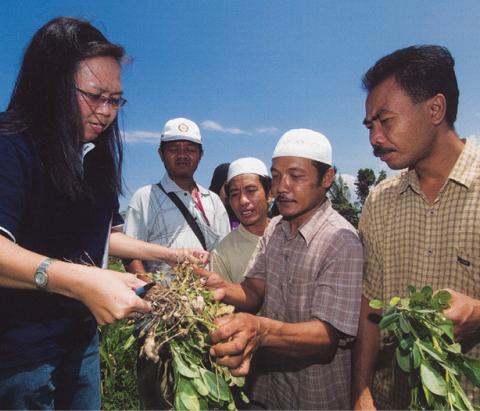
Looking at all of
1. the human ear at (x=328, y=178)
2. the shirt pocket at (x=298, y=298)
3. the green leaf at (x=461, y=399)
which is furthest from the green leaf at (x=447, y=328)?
the human ear at (x=328, y=178)

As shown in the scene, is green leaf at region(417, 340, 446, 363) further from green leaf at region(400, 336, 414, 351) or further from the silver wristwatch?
the silver wristwatch

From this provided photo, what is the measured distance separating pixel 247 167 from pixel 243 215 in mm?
458

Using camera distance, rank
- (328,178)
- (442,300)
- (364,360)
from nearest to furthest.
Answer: (442,300) → (364,360) → (328,178)

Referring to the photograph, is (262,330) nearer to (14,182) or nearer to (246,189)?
(14,182)

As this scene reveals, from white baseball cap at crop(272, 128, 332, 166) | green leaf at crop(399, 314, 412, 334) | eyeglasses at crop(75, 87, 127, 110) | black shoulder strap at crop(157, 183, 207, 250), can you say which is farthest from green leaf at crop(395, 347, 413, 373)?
Answer: black shoulder strap at crop(157, 183, 207, 250)

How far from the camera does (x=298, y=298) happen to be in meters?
2.33

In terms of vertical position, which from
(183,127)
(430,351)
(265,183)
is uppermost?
(183,127)

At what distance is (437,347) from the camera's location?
5.24 feet

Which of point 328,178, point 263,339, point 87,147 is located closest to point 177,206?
point 87,147

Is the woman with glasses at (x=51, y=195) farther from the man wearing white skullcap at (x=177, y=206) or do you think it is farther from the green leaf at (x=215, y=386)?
the man wearing white skullcap at (x=177, y=206)

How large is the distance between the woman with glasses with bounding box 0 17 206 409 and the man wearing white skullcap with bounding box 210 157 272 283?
1285mm

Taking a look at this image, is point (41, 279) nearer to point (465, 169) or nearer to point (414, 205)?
point (414, 205)

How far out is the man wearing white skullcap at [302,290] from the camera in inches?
81.4

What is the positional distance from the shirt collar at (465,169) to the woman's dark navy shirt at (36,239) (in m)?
1.93
